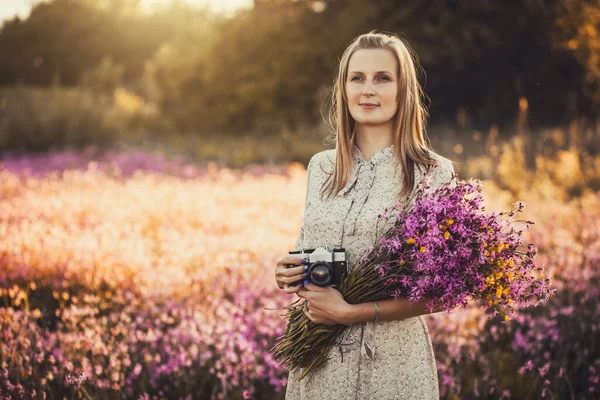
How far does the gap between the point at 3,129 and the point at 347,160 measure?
1630cm

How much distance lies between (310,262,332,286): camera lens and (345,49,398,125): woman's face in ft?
2.46

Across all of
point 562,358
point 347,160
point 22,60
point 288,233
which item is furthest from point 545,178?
point 22,60

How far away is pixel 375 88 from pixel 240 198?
24.1ft

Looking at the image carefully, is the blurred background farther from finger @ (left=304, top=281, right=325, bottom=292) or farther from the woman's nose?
finger @ (left=304, top=281, right=325, bottom=292)

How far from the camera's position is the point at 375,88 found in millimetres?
2580

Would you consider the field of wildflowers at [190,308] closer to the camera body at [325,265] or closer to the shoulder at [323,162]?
the camera body at [325,265]

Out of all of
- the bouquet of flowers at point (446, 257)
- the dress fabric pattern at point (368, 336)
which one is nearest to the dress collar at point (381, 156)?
the dress fabric pattern at point (368, 336)

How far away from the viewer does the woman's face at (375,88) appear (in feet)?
8.48

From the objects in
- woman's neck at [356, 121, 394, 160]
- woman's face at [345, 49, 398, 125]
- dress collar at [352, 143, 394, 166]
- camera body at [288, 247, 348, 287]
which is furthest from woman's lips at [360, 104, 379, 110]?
camera body at [288, 247, 348, 287]

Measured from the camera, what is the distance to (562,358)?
13.8 ft

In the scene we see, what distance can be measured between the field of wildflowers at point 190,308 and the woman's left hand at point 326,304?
1.31 meters

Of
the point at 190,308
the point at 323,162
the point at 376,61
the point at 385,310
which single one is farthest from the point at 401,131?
the point at 190,308

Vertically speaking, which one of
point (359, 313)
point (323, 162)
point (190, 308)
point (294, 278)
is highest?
point (323, 162)

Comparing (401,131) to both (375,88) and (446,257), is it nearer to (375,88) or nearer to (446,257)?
(375,88)
